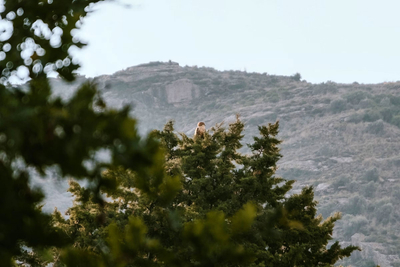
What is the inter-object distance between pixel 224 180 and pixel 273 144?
1638 mm

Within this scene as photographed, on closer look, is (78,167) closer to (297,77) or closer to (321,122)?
(321,122)

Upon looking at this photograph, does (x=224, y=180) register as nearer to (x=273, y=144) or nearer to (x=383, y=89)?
(x=273, y=144)

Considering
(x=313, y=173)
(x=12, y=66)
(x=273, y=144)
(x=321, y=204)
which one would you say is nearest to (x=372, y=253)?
(x=321, y=204)

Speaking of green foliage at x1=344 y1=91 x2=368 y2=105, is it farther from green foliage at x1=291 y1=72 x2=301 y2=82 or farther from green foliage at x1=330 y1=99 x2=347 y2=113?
green foliage at x1=291 y1=72 x2=301 y2=82

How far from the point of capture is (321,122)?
342 feet

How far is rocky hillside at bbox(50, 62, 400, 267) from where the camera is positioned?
73062mm

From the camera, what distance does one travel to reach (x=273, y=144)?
1468cm

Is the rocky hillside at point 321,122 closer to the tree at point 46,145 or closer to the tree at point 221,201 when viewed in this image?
the tree at point 221,201

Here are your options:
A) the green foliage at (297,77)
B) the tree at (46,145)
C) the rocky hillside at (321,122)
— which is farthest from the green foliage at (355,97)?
the tree at (46,145)

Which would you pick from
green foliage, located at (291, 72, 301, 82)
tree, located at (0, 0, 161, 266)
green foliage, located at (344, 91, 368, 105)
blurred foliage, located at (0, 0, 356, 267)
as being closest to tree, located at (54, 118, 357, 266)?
blurred foliage, located at (0, 0, 356, 267)

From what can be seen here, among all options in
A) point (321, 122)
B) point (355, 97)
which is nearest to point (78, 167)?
point (321, 122)

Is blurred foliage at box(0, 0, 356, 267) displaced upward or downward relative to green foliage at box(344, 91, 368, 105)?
downward

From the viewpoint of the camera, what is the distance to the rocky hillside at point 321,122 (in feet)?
240

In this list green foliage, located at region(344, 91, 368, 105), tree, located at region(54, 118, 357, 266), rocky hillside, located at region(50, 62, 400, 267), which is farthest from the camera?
green foliage, located at region(344, 91, 368, 105)
